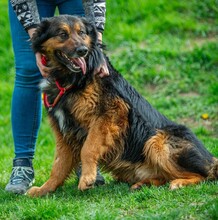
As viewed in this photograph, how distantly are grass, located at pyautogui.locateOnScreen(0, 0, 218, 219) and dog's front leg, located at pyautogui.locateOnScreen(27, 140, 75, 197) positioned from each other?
111 millimetres

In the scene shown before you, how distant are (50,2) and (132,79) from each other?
4688 mm

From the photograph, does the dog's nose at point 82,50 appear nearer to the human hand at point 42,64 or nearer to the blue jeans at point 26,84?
the human hand at point 42,64

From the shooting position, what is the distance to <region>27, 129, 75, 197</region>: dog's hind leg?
5.69 m

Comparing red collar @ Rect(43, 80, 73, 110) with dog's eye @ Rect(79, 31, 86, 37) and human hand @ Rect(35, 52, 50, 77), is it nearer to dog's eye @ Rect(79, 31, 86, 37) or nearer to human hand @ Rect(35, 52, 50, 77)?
human hand @ Rect(35, 52, 50, 77)

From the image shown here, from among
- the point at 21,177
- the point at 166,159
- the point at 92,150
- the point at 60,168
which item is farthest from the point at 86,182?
the point at 21,177

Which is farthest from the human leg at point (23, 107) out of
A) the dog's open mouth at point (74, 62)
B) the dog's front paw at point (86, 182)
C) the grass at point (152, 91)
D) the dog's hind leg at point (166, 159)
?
the dog's hind leg at point (166, 159)

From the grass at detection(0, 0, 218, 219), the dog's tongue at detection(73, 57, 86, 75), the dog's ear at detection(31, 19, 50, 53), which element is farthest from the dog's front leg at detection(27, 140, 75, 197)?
the dog's ear at detection(31, 19, 50, 53)

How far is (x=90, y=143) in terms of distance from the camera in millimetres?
5453

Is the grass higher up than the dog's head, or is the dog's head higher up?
the dog's head

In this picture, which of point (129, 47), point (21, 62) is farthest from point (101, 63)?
point (129, 47)

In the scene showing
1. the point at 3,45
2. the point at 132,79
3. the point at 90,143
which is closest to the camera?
the point at 90,143

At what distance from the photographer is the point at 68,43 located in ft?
17.4

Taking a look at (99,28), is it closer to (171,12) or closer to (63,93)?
(63,93)

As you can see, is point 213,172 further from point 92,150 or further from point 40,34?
point 40,34
